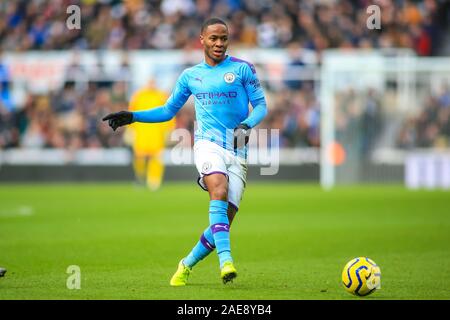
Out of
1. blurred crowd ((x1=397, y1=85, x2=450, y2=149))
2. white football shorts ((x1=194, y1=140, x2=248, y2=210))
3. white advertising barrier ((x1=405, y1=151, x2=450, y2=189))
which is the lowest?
white football shorts ((x1=194, y1=140, x2=248, y2=210))

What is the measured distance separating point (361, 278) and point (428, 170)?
57.1ft

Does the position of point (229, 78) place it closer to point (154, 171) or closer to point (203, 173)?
point (203, 173)

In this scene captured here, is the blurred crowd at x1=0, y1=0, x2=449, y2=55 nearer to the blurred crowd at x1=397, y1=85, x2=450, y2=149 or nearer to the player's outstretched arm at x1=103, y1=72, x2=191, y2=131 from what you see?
the blurred crowd at x1=397, y1=85, x2=450, y2=149

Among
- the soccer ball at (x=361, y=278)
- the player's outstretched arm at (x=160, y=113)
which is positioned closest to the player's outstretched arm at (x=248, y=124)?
the player's outstretched arm at (x=160, y=113)

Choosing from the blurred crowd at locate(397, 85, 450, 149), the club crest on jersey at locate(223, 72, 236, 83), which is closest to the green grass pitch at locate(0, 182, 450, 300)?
the club crest on jersey at locate(223, 72, 236, 83)

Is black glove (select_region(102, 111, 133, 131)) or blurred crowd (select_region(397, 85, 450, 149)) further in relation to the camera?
blurred crowd (select_region(397, 85, 450, 149))

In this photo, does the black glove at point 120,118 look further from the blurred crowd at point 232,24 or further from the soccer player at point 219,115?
the blurred crowd at point 232,24

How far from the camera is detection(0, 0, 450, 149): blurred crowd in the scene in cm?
2636

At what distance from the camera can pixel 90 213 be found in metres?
17.3

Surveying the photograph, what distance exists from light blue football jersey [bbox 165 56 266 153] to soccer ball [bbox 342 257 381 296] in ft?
5.18

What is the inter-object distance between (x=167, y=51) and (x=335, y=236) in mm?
14663

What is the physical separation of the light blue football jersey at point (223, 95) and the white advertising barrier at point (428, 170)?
1666 centimetres

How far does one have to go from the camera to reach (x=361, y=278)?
8.05 meters

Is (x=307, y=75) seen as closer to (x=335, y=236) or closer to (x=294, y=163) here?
(x=294, y=163)
